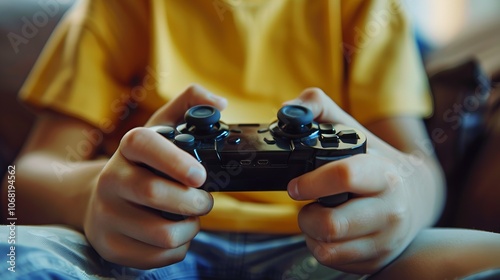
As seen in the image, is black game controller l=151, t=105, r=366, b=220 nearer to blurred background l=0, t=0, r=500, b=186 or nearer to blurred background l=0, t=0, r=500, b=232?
blurred background l=0, t=0, r=500, b=232

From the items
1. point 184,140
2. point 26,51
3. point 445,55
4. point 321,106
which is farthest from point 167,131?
point 445,55

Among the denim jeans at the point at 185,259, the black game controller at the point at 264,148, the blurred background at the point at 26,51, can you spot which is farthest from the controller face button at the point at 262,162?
the blurred background at the point at 26,51

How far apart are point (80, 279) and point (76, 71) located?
242mm

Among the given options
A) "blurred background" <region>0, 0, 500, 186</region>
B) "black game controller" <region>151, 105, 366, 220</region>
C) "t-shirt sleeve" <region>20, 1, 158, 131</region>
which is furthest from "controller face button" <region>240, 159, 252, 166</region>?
"blurred background" <region>0, 0, 500, 186</region>

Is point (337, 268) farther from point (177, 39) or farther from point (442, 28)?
point (442, 28)

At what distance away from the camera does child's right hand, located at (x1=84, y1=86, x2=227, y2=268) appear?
1.03 feet

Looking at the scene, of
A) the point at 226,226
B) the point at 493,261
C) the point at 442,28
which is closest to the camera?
the point at 493,261

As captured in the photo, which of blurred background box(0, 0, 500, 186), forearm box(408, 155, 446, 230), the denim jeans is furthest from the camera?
blurred background box(0, 0, 500, 186)

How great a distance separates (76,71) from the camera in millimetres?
499

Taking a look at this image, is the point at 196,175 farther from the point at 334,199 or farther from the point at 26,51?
the point at 26,51

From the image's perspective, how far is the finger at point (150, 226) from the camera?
1.10 ft

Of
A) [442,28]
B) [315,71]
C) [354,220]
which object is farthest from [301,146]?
[442,28]

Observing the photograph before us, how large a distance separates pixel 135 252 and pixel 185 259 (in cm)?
7

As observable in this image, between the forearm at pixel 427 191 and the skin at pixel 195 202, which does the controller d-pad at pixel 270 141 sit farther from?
the forearm at pixel 427 191
